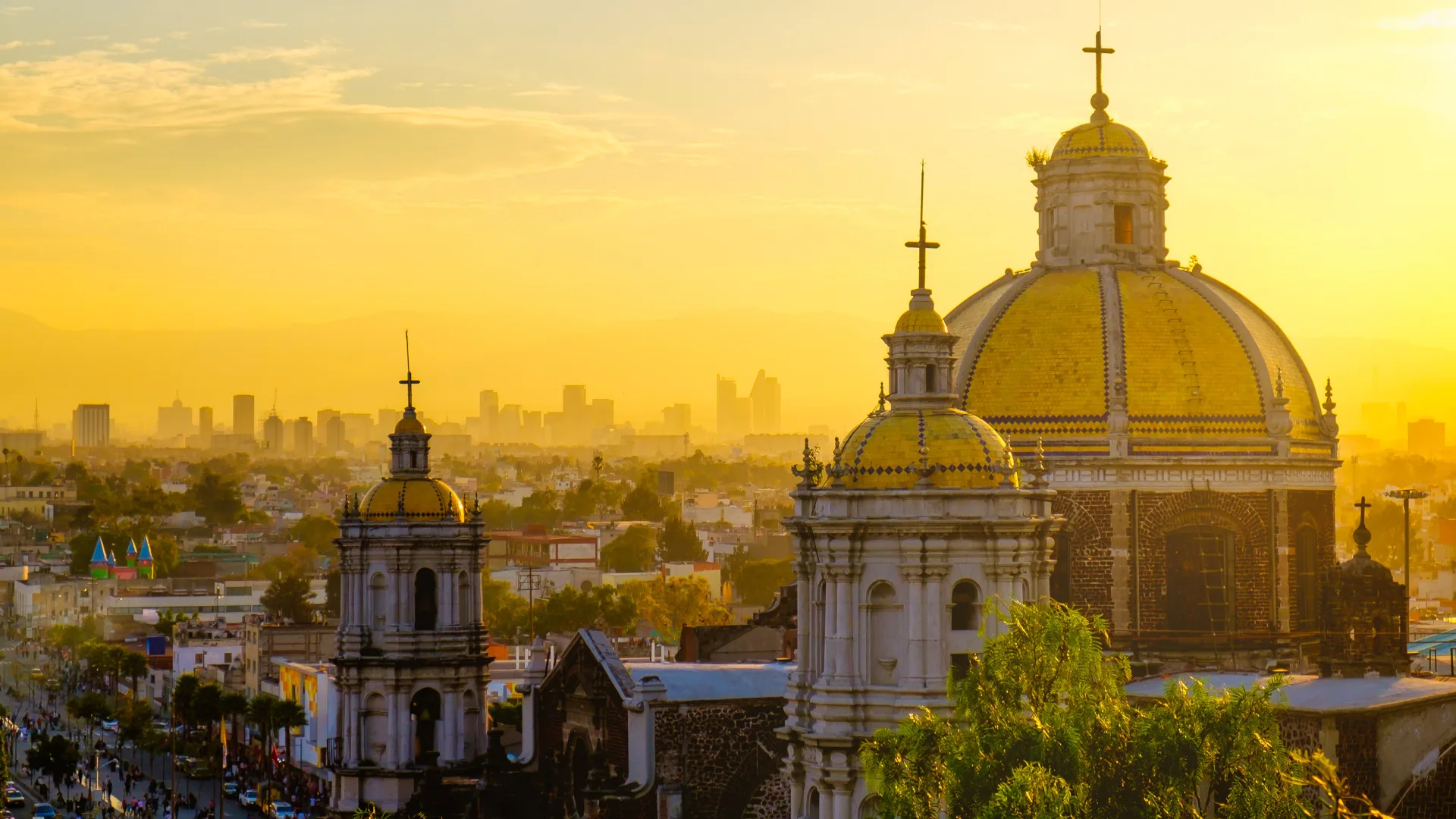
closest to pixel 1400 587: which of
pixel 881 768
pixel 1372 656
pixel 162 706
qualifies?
pixel 1372 656

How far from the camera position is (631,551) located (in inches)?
7003

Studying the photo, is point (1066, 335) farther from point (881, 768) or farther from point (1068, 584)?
point (881, 768)

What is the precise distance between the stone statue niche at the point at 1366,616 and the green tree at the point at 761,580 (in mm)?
107031

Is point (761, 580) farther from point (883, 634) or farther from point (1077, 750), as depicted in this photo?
point (1077, 750)

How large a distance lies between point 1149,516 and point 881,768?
1706cm

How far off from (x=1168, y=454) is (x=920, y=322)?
1144cm

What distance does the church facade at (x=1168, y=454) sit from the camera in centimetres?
4944

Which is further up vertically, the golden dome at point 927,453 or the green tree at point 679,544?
the green tree at point 679,544

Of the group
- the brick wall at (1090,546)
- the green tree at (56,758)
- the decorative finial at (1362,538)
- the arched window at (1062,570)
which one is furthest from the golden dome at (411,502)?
the green tree at (56,758)

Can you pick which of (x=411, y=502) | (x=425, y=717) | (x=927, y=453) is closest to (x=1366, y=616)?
(x=927, y=453)

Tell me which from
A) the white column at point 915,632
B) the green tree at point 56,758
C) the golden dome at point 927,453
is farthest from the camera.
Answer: the green tree at point 56,758

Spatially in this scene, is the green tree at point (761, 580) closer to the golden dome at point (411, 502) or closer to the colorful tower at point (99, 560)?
the colorful tower at point (99, 560)

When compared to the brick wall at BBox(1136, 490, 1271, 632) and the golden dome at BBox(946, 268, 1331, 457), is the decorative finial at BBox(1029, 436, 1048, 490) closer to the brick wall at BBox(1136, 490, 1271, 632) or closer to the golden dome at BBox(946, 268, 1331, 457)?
the golden dome at BBox(946, 268, 1331, 457)

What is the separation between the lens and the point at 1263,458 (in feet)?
163
